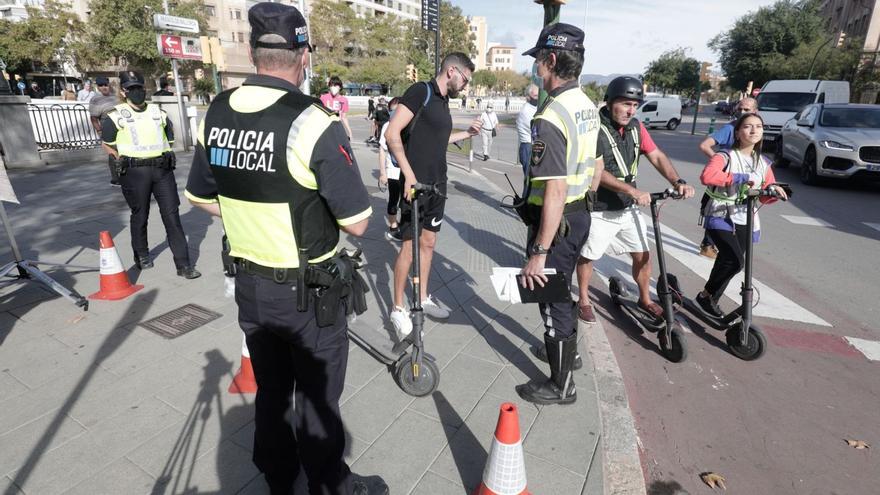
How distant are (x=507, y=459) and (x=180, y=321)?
319cm

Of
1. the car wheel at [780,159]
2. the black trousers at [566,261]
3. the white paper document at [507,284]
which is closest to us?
the white paper document at [507,284]

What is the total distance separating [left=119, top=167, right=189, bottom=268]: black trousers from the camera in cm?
489

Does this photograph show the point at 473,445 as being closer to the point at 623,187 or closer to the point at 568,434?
the point at 568,434

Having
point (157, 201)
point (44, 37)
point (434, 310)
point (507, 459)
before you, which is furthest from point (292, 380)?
point (44, 37)

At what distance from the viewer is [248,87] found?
1785 millimetres

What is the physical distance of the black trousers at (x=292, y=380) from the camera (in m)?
1.92

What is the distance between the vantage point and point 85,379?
316cm

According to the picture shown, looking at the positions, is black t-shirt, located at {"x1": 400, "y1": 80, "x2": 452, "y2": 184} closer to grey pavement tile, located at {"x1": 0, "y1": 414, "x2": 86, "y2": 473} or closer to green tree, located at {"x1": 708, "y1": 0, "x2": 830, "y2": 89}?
grey pavement tile, located at {"x1": 0, "y1": 414, "x2": 86, "y2": 473}

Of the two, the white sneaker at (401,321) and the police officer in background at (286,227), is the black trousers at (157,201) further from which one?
the police officer in background at (286,227)

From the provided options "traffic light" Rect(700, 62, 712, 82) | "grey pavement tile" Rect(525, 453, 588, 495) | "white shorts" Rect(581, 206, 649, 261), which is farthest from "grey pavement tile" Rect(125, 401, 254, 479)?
"traffic light" Rect(700, 62, 712, 82)

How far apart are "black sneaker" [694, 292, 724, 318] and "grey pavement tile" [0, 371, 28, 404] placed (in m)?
5.21

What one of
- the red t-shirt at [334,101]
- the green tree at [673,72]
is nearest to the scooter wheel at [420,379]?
the red t-shirt at [334,101]

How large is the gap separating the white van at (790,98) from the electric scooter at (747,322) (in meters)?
17.1

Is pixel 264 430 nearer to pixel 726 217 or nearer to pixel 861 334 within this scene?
pixel 726 217
